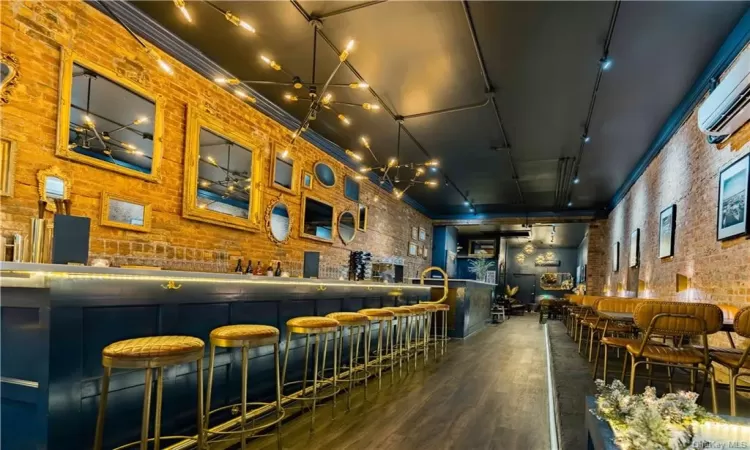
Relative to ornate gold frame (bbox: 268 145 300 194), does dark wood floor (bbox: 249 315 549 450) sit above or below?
below

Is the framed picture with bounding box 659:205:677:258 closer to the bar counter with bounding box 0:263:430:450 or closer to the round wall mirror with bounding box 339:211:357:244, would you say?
the round wall mirror with bounding box 339:211:357:244

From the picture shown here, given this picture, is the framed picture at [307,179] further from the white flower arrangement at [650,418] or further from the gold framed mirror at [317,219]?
the white flower arrangement at [650,418]

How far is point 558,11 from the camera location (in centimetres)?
342

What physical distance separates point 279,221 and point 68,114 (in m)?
2.81

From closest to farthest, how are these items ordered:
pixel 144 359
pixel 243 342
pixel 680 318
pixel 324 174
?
pixel 144 359 < pixel 243 342 < pixel 680 318 < pixel 324 174

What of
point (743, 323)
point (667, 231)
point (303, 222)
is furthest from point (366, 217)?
point (743, 323)

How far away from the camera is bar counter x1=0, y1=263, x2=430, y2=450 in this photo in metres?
1.77

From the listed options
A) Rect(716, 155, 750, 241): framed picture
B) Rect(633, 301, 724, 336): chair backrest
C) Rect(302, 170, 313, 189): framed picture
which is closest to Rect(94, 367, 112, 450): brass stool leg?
Rect(633, 301, 724, 336): chair backrest

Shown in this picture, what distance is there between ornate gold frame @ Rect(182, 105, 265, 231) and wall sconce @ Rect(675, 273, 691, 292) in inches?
219

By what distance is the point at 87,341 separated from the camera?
6.34 ft

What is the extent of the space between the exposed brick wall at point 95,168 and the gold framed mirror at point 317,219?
240 millimetres

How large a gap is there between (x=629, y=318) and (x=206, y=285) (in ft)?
11.3

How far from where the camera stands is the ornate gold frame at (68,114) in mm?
2955

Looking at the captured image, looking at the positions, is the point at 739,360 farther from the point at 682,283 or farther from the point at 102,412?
the point at 102,412
